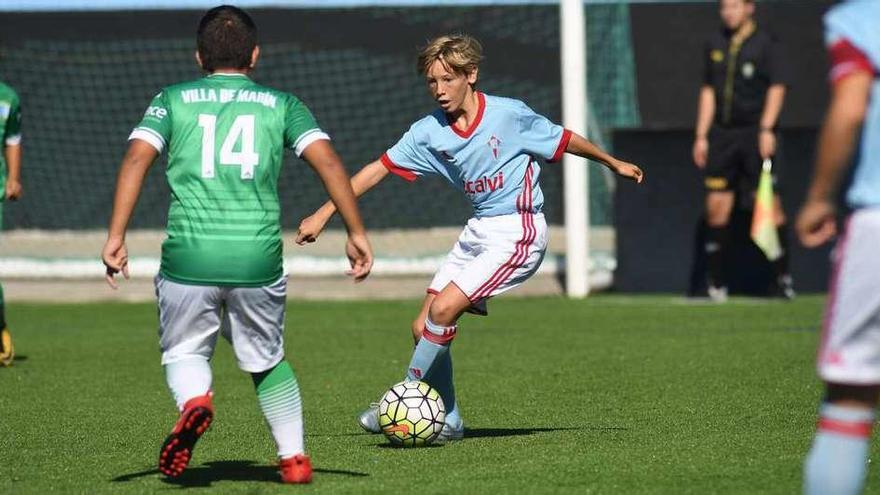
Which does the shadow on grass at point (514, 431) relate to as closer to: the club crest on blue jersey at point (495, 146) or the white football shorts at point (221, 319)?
the club crest on blue jersey at point (495, 146)

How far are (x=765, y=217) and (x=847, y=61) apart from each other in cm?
950

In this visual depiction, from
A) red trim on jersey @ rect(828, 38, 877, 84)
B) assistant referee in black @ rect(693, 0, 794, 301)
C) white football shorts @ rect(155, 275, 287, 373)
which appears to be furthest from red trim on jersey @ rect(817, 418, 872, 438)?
assistant referee in black @ rect(693, 0, 794, 301)

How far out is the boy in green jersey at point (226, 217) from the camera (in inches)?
212

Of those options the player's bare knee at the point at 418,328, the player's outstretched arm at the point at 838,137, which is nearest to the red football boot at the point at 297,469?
the player's bare knee at the point at 418,328

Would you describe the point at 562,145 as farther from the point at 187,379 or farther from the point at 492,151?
the point at 187,379

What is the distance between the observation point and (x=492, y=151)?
6902 mm

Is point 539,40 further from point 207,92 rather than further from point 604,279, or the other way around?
point 207,92

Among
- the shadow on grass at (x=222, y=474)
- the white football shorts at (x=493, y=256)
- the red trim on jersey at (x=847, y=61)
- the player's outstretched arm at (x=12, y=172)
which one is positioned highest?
the red trim on jersey at (x=847, y=61)

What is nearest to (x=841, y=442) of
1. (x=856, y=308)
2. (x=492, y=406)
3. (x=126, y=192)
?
(x=856, y=308)

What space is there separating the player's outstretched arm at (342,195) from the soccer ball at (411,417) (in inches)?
47.3

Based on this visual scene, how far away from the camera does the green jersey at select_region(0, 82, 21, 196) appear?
33.1ft

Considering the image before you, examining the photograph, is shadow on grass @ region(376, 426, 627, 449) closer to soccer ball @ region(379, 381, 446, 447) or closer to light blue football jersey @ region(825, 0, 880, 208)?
soccer ball @ region(379, 381, 446, 447)

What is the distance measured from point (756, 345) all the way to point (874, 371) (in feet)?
21.4

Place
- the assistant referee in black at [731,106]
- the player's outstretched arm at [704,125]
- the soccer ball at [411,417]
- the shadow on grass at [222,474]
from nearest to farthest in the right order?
the shadow on grass at [222,474]
the soccer ball at [411,417]
the player's outstretched arm at [704,125]
the assistant referee in black at [731,106]
